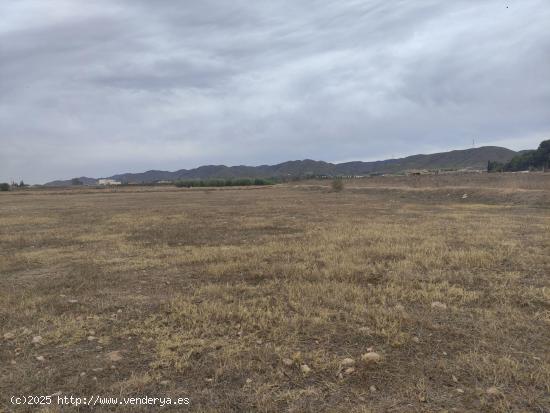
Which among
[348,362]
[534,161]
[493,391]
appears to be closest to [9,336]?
[348,362]

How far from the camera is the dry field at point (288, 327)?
4.22 m

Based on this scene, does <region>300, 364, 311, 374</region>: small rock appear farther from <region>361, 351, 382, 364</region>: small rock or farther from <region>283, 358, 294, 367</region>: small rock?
<region>361, 351, 382, 364</region>: small rock

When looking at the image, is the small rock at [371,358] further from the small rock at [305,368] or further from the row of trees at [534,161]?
the row of trees at [534,161]

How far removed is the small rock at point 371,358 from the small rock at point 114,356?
2.87m

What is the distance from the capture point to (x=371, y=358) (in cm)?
479

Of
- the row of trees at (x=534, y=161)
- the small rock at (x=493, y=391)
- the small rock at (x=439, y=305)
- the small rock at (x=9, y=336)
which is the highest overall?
the row of trees at (x=534, y=161)

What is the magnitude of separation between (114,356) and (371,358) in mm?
3026

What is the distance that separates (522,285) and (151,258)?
870cm

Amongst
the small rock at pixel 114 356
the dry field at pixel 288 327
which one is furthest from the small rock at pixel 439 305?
the small rock at pixel 114 356

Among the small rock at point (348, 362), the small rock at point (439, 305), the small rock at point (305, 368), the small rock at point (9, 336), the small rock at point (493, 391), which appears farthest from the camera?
the small rock at point (439, 305)

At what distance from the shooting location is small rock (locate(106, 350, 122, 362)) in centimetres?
493

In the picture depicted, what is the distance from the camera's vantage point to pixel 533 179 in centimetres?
4425

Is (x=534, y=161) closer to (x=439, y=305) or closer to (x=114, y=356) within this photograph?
(x=439, y=305)

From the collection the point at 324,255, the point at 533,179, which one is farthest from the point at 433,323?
the point at 533,179
